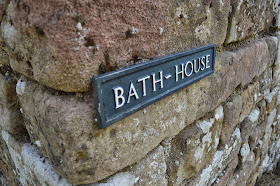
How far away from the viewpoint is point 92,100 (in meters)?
0.56

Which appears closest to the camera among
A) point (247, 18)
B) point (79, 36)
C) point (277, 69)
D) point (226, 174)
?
point (79, 36)

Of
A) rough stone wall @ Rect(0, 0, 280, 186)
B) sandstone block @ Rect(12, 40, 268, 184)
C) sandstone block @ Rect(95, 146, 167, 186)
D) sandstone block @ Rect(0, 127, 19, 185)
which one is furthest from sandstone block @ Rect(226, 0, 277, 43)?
sandstone block @ Rect(0, 127, 19, 185)

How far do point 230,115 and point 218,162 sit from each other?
11.6 inches

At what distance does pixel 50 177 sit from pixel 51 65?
412 mm

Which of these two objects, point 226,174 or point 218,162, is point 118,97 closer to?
point 218,162

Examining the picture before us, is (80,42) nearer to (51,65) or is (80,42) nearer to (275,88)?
(51,65)

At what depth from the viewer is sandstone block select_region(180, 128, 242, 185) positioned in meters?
1.06

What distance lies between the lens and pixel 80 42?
1.63ft

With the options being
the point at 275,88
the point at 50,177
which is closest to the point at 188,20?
the point at 50,177

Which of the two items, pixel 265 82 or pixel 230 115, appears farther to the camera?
pixel 265 82

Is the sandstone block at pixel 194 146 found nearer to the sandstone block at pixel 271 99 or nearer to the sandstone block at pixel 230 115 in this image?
the sandstone block at pixel 230 115

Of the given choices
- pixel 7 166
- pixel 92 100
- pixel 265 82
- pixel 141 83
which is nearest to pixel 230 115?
pixel 265 82

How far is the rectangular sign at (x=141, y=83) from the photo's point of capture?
0.53 metres

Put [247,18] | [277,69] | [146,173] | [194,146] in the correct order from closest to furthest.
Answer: [146,173], [194,146], [247,18], [277,69]
